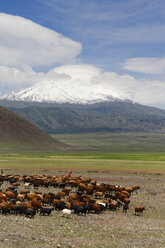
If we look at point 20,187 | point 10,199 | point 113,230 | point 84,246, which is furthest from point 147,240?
point 20,187

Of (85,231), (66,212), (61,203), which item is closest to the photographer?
(85,231)

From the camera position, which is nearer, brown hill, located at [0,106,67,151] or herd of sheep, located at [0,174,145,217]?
herd of sheep, located at [0,174,145,217]

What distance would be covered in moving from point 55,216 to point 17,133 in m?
140

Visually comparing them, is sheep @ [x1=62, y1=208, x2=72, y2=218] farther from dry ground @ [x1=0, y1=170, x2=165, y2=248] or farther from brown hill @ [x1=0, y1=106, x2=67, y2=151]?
brown hill @ [x1=0, y1=106, x2=67, y2=151]

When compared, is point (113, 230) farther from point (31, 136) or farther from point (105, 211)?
point (31, 136)

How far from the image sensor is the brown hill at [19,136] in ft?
461

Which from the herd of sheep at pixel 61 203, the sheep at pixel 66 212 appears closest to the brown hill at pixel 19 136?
the herd of sheep at pixel 61 203

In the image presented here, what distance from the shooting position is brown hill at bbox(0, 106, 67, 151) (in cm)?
14038

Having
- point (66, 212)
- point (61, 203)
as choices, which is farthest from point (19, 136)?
point (66, 212)

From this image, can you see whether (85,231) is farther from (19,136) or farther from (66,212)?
(19,136)

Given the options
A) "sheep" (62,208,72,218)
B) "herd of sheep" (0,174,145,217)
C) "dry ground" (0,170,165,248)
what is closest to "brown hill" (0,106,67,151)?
"herd of sheep" (0,174,145,217)

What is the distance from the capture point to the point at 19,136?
502 ft

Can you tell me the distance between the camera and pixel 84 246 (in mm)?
13492

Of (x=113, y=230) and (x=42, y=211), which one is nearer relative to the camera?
(x=113, y=230)
